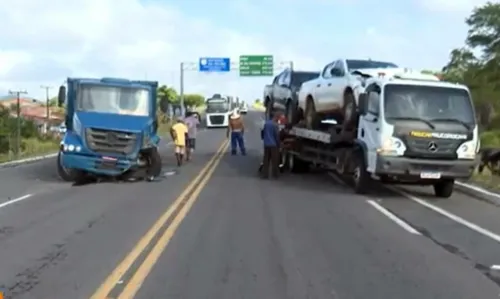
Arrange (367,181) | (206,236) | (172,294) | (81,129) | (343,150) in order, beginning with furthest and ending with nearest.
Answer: (81,129)
(343,150)
(367,181)
(206,236)
(172,294)

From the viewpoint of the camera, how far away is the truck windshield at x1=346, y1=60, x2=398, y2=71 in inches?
761

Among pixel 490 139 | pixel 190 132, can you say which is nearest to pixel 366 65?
pixel 190 132

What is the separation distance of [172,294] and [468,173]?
34.8 feet

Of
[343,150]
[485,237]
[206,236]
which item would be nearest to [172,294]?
[206,236]

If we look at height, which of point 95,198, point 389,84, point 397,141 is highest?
point 389,84

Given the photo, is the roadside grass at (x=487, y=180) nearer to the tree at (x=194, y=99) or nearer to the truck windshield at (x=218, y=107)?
the truck windshield at (x=218, y=107)

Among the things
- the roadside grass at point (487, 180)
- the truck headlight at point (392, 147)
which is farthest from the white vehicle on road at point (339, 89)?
the roadside grass at point (487, 180)

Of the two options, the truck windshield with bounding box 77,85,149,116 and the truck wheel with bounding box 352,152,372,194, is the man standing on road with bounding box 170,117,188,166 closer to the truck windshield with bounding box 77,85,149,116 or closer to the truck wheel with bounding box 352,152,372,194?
the truck windshield with bounding box 77,85,149,116

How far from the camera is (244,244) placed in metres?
10.4

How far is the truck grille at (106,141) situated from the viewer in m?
19.9

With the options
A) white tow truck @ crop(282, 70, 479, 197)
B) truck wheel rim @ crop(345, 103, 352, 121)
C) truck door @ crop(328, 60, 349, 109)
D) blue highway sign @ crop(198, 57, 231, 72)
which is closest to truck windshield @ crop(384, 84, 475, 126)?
white tow truck @ crop(282, 70, 479, 197)

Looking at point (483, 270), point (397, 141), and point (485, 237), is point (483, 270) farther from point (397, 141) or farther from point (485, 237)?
point (397, 141)

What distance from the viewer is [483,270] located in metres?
9.02

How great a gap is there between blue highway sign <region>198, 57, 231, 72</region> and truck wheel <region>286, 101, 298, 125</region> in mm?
52598
